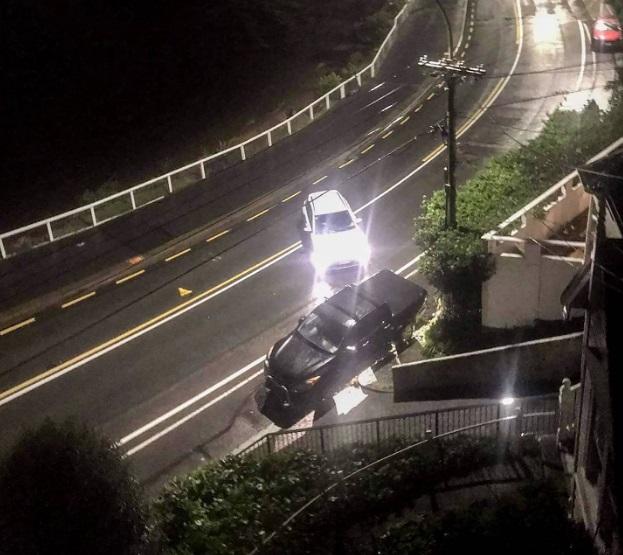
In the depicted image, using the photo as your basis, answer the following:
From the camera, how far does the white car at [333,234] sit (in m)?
22.0

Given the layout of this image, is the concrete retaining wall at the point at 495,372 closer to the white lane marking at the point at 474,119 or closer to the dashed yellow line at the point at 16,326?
the white lane marking at the point at 474,119

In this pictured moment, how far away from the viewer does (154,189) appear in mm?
27562

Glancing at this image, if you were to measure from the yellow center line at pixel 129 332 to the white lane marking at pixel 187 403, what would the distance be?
3.09 meters

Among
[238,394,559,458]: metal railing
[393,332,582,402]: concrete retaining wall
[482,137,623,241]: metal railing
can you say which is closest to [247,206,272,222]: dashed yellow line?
[482,137,623,241]: metal railing

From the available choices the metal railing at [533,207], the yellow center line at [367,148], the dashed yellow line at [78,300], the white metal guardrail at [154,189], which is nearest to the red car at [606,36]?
the white metal guardrail at [154,189]

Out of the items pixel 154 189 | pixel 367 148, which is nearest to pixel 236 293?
pixel 154 189

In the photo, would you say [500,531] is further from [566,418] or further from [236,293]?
[236,293]

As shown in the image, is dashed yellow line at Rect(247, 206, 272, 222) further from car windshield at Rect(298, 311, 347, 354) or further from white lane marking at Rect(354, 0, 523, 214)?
car windshield at Rect(298, 311, 347, 354)

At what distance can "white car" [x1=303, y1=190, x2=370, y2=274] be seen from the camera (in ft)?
72.1

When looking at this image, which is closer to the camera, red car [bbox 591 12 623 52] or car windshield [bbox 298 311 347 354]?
car windshield [bbox 298 311 347 354]

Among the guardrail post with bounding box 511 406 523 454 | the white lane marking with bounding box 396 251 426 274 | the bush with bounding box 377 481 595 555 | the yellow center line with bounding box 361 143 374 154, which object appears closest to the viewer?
the bush with bounding box 377 481 595 555

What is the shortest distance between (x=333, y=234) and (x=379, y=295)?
3720 millimetres

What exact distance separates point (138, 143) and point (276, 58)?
11189 millimetres

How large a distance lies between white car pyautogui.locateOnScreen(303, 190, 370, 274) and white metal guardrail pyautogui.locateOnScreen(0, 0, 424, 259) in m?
6.12
